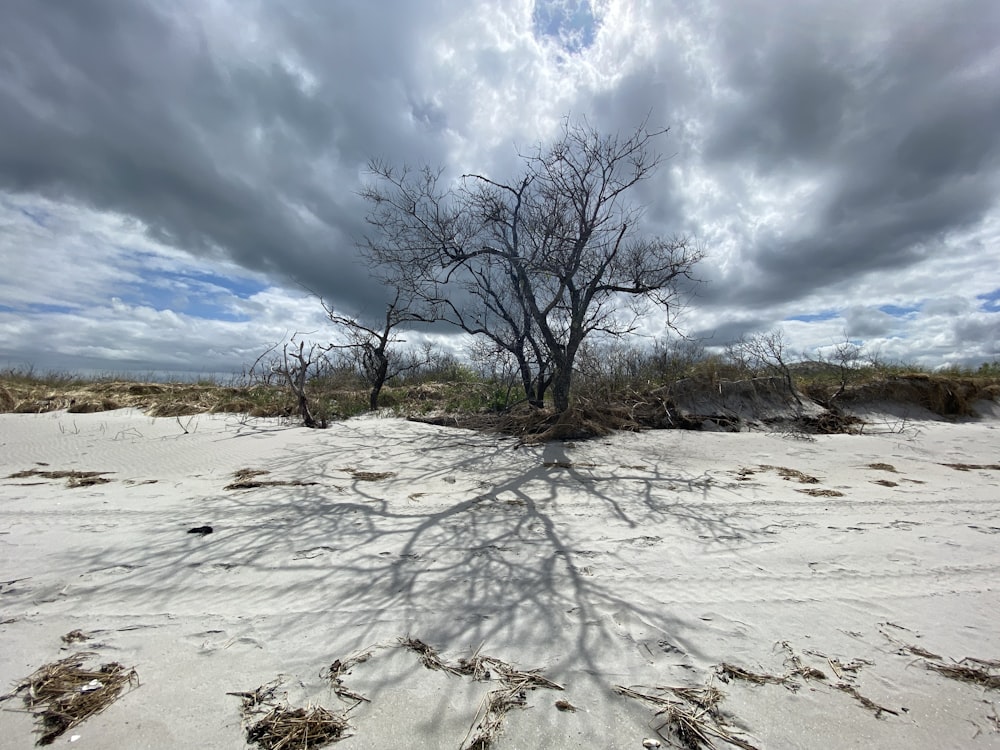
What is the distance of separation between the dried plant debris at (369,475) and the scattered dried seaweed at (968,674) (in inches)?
196

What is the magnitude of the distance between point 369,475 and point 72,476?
138 inches

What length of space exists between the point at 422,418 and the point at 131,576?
762 cm

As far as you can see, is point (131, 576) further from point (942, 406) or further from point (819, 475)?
point (942, 406)

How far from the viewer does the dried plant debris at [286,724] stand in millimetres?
1739

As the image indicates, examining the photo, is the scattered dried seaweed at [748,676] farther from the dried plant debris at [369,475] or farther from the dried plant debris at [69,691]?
the dried plant debris at [369,475]

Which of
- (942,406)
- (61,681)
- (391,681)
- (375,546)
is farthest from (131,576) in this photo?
(942,406)

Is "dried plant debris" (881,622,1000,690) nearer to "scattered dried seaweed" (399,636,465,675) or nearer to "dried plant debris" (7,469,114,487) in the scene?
"scattered dried seaweed" (399,636,465,675)

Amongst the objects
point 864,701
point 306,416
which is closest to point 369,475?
point 306,416

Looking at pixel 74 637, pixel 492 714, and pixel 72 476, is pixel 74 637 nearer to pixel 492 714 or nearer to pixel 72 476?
pixel 492 714

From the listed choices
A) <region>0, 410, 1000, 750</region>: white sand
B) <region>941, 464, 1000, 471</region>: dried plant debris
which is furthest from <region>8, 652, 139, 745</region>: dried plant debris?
<region>941, 464, 1000, 471</region>: dried plant debris

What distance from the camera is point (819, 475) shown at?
6.16 meters

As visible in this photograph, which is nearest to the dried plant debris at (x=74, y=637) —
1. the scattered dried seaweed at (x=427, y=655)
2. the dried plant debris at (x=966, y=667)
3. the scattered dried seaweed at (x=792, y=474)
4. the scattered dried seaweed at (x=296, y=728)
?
the scattered dried seaweed at (x=296, y=728)

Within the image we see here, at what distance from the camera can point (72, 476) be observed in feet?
18.2

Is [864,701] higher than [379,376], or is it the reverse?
[379,376]
